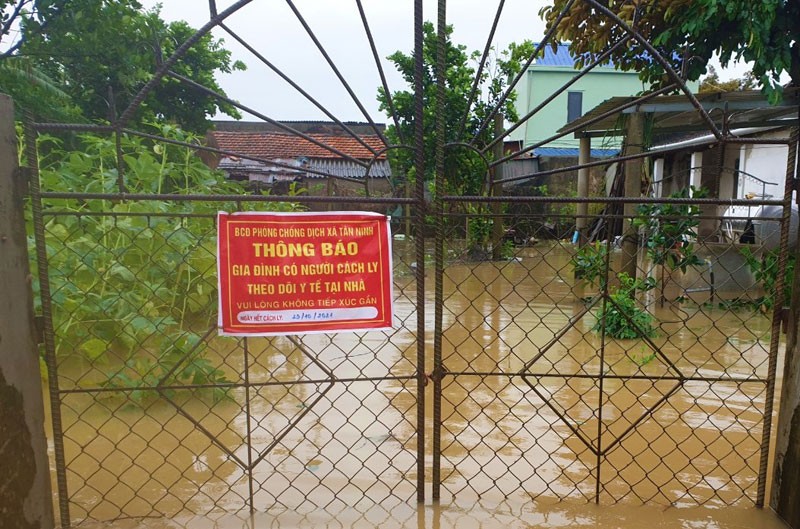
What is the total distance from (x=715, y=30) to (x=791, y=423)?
3.88 m

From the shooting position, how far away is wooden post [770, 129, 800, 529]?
2.17m

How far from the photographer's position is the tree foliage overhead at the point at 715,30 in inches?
176

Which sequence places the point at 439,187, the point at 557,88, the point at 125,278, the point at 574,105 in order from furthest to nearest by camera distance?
the point at 574,105 < the point at 557,88 < the point at 125,278 < the point at 439,187

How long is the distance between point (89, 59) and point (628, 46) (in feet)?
30.6

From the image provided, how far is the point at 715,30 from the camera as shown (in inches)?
193

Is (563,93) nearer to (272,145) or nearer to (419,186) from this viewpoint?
(272,145)

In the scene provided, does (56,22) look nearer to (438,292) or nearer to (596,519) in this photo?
(438,292)

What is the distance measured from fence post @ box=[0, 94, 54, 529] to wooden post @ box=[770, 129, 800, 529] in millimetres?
2680

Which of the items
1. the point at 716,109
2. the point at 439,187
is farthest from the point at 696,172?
the point at 439,187

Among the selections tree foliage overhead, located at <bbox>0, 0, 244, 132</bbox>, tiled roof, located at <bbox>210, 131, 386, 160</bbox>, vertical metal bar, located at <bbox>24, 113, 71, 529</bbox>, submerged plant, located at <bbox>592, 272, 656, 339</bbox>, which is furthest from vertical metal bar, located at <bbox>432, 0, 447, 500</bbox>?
tiled roof, located at <bbox>210, 131, 386, 160</bbox>

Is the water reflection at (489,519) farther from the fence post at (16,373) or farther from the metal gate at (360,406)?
the fence post at (16,373)

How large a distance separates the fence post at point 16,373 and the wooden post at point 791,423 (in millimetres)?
2680

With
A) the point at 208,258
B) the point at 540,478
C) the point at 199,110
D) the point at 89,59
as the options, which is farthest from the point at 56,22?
the point at 540,478

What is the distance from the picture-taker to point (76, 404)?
3.65 m
